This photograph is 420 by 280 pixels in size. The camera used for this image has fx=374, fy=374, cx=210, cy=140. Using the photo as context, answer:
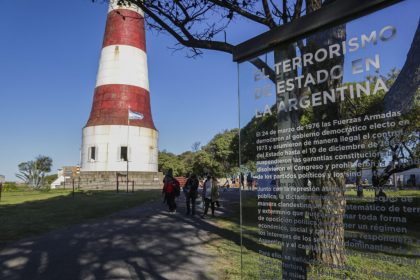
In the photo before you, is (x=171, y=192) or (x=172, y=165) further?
(x=172, y=165)

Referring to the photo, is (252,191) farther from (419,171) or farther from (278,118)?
(419,171)

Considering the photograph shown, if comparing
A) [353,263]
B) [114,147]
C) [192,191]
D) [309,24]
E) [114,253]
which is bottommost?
[114,253]

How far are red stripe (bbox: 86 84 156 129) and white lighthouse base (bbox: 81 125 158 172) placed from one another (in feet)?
1.66

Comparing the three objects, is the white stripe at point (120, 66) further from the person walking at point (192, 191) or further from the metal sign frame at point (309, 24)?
the metal sign frame at point (309, 24)

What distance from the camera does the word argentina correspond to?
2.52 meters

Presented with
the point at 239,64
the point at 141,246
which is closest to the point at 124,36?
the point at 141,246

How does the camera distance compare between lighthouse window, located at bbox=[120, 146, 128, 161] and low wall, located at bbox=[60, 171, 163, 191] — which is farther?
lighthouse window, located at bbox=[120, 146, 128, 161]

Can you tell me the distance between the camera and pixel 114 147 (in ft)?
100

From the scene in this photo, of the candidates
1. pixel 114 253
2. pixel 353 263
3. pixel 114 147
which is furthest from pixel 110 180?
pixel 353 263

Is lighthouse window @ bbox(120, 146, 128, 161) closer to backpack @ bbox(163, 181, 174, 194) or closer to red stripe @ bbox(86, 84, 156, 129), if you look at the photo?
red stripe @ bbox(86, 84, 156, 129)

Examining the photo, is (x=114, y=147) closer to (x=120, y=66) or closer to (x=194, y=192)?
(x=120, y=66)

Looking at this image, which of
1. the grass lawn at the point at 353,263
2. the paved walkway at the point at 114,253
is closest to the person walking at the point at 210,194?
the paved walkway at the point at 114,253

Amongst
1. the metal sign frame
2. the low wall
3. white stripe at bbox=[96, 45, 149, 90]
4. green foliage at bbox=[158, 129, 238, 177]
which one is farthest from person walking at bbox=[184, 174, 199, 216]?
green foliage at bbox=[158, 129, 238, 177]

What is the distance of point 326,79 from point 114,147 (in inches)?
1148
